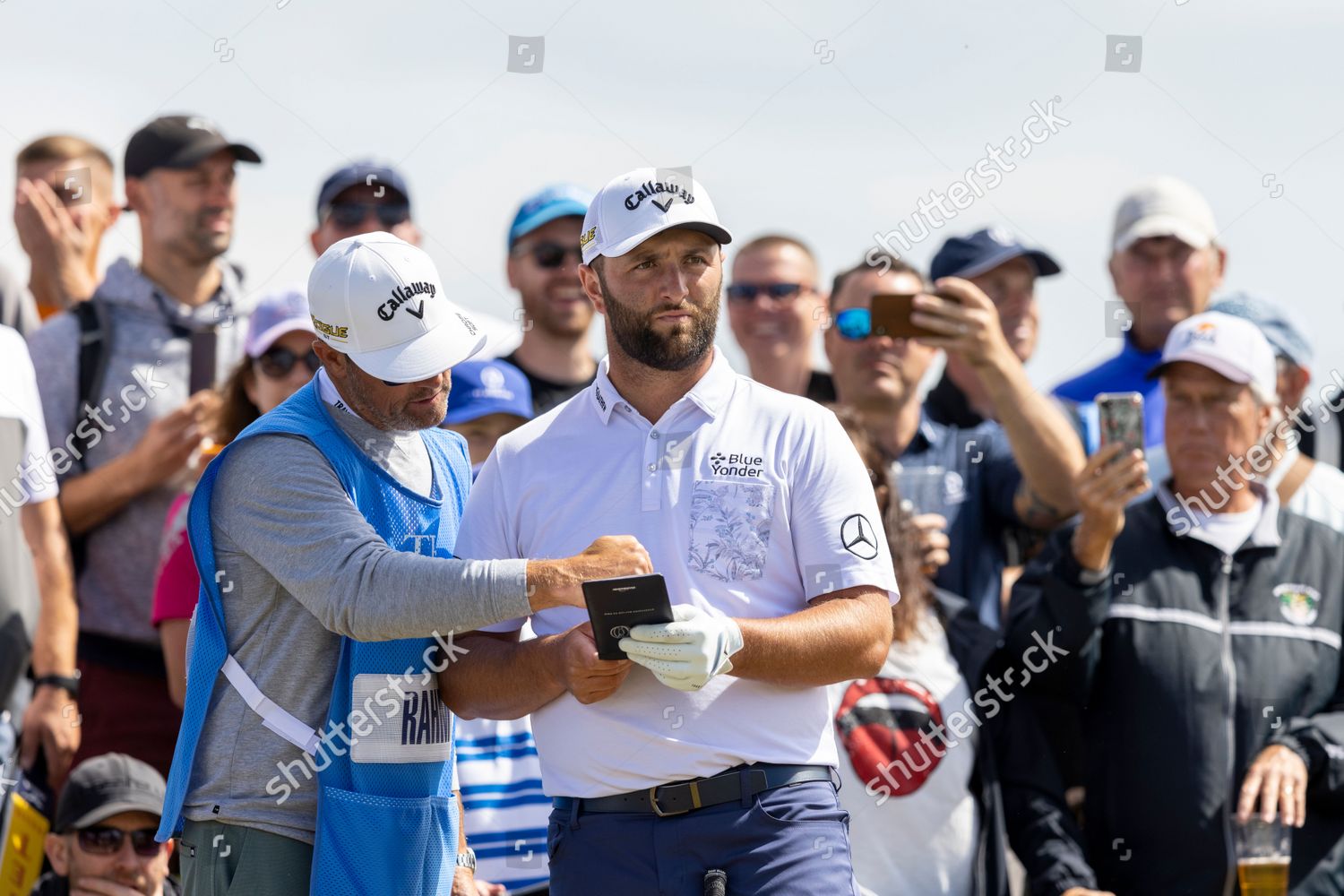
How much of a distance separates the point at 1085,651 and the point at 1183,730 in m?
0.43

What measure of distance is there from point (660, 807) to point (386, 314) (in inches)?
54.0

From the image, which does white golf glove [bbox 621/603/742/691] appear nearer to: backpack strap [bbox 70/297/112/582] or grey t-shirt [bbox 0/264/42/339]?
backpack strap [bbox 70/297/112/582]

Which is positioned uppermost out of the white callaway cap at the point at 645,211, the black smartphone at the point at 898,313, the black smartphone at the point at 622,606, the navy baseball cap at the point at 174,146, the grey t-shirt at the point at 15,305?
the navy baseball cap at the point at 174,146

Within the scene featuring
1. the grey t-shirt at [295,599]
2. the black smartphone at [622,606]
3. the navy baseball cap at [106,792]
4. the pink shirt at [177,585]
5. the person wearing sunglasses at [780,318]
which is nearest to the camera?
the black smartphone at [622,606]

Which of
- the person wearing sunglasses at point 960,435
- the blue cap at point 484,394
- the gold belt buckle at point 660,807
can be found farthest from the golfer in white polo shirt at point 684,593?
the person wearing sunglasses at point 960,435

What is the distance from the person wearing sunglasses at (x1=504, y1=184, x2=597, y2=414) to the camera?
256 inches

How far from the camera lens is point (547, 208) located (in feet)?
21.8

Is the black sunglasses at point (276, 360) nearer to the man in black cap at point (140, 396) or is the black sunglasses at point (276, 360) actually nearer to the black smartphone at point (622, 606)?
the man in black cap at point (140, 396)

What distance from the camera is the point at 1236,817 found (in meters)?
5.49

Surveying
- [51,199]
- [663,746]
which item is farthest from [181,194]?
[663,746]

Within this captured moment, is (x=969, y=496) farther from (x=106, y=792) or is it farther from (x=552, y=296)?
(x=106, y=792)

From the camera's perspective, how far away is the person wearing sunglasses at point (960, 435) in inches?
236

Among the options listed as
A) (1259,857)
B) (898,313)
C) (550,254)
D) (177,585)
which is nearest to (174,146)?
(550,254)

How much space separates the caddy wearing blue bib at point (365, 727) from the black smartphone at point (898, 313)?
99.2 inches
